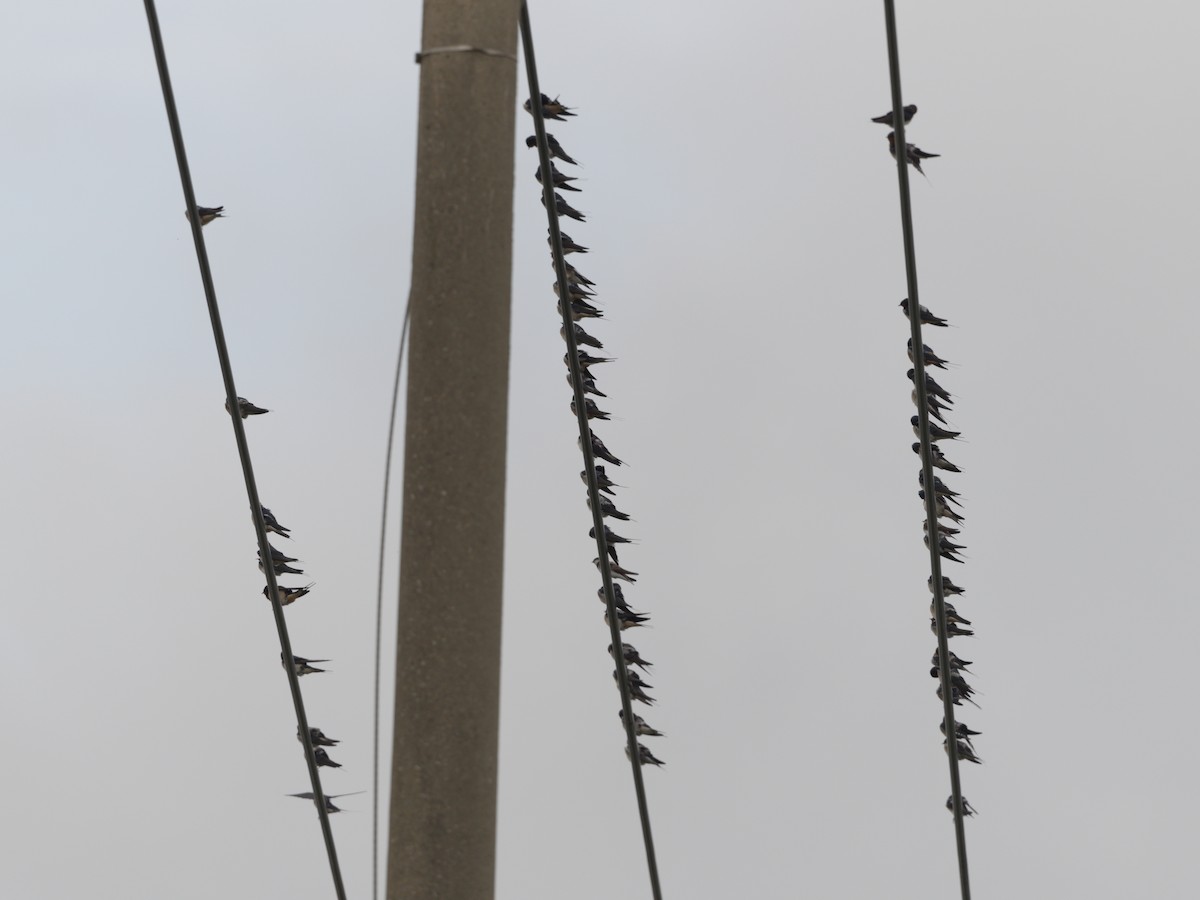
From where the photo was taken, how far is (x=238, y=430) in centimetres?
1184

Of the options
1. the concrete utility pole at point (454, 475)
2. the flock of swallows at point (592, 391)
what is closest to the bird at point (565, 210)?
the flock of swallows at point (592, 391)

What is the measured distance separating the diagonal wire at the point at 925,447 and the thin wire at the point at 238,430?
471 cm

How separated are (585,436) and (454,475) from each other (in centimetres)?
581

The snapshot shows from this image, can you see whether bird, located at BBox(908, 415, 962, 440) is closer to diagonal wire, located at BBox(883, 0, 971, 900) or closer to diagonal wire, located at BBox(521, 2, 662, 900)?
diagonal wire, located at BBox(883, 0, 971, 900)

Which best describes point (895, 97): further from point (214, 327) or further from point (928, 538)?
point (214, 327)

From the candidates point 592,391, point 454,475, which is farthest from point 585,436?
point 454,475

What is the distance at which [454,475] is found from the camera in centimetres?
725

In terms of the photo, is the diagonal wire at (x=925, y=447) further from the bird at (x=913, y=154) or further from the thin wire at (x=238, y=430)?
the thin wire at (x=238, y=430)

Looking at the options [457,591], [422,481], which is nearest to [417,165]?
[422,481]

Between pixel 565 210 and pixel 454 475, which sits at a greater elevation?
pixel 565 210

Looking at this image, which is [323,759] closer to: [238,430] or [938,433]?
[238,430]

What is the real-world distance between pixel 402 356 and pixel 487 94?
7.96 feet

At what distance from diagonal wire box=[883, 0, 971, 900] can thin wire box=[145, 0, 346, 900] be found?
4.71 m

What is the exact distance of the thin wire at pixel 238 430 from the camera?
449 inches
